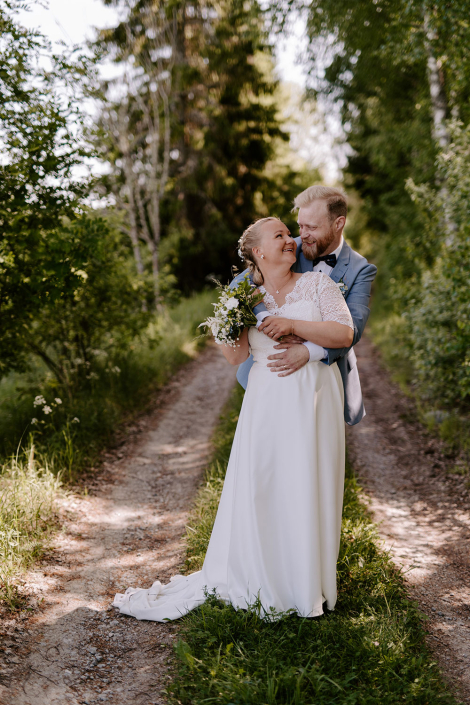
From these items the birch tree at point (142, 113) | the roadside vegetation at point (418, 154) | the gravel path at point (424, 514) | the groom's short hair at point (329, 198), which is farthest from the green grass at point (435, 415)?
the birch tree at point (142, 113)

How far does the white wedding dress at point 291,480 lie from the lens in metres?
3.15

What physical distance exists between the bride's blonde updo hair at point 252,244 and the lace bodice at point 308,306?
94mm

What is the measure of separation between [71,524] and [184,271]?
15.4 m

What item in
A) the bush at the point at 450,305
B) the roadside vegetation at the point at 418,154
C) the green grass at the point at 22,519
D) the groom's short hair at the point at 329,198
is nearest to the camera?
the groom's short hair at the point at 329,198

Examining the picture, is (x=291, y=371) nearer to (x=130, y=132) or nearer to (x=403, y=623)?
(x=403, y=623)

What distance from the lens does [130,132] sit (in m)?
15.8

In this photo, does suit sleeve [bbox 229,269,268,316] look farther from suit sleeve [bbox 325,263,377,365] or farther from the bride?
suit sleeve [bbox 325,263,377,365]

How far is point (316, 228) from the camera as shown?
3.37 metres

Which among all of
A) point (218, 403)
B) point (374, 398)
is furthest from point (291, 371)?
point (374, 398)

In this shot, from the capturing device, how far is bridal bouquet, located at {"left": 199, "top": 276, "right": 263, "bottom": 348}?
3.08 meters

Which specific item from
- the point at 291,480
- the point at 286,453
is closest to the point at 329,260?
the point at 286,453

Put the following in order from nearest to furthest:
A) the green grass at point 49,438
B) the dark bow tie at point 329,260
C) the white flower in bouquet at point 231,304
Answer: the white flower in bouquet at point 231,304, the dark bow tie at point 329,260, the green grass at point 49,438

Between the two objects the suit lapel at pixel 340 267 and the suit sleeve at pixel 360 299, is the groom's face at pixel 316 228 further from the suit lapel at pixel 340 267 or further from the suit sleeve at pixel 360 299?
the suit sleeve at pixel 360 299

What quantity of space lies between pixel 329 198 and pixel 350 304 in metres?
0.67
